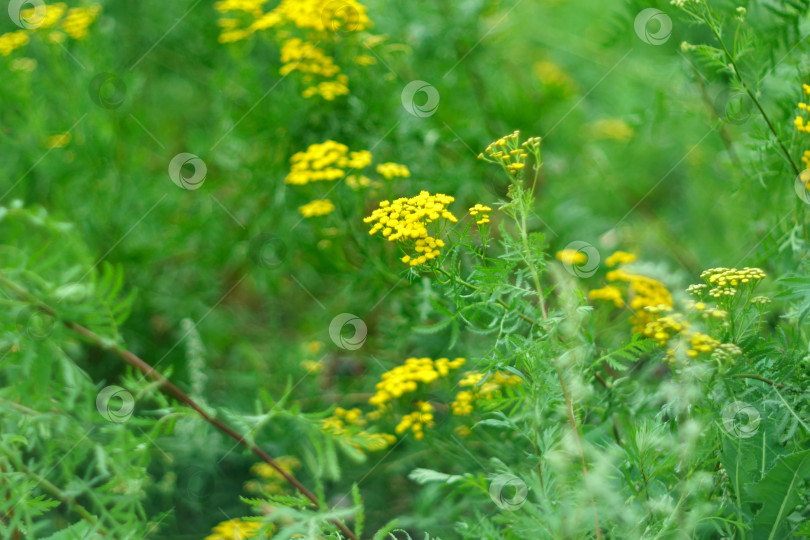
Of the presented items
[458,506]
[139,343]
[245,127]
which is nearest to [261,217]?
[245,127]

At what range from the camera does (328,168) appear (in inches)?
63.9

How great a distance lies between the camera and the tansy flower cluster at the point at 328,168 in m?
1.58

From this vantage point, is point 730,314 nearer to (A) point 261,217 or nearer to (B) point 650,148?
(A) point 261,217

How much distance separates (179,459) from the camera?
73.9 inches

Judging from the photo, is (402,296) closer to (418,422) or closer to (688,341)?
(418,422)

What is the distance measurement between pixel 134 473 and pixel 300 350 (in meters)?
0.99

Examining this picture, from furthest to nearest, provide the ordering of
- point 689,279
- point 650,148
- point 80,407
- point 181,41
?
point 650,148 < point 181,41 < point 689,279 < point 80,407

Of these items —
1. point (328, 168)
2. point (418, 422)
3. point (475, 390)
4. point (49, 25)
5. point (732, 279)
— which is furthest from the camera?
point (49, 25)

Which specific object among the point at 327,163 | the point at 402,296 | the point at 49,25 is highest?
the point at 327,163

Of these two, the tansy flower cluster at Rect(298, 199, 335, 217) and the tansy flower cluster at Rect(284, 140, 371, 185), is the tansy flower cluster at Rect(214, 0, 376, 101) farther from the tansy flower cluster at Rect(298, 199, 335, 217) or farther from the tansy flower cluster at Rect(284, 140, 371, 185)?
the tansy flower cluster at Rect(298, 199, 335, 217)

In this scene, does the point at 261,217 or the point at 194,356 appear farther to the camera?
the point at 261,217

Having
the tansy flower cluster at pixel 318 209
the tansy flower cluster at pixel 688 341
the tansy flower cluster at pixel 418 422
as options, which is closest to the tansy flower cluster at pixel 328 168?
the tansy flower cluster at pixel 318 209

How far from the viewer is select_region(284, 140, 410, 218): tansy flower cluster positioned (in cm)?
158

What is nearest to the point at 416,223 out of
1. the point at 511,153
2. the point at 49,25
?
the point at 511,153
